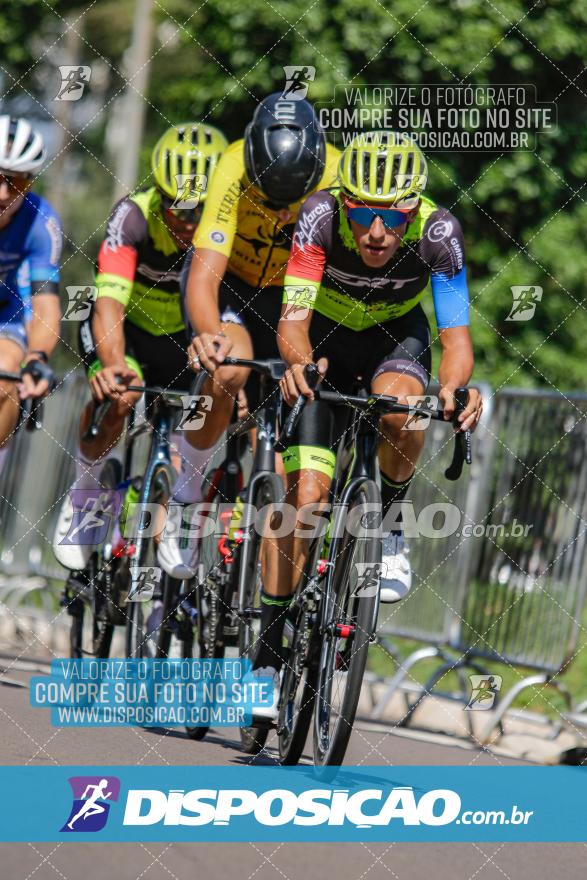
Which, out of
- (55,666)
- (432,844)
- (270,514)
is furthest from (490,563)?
(432,844)

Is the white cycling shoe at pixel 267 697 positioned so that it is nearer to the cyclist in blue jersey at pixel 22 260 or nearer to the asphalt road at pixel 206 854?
the asphalt road at pixel 206 854

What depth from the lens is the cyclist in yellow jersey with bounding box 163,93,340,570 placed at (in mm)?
6602

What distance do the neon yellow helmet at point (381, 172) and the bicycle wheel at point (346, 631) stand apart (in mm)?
1149

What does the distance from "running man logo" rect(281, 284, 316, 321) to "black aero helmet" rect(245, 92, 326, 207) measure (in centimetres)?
81

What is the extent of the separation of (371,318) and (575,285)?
943 cm

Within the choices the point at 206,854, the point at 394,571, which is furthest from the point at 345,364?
the point at 206,854

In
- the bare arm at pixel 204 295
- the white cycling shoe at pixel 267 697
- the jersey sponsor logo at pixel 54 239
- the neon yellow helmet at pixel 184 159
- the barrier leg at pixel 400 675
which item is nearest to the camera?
the white cycling shoe at pixel 267 697

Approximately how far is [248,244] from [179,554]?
153cm

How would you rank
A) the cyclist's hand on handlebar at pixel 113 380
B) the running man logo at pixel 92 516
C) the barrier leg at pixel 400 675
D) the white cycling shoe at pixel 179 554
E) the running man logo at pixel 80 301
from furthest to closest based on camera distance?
the barrier leg at pixel 400 675 < the running man logo at pixel 80 301 < the running man logo at pixel 92 516 < the cyclist's hand on handlebar at pixel 113 380 < the white cycling shoe at pixel 179 554

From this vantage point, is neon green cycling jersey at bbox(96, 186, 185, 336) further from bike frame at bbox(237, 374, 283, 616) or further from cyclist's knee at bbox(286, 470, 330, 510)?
cyclist's knee at bbox(286, 470, 330, 510)

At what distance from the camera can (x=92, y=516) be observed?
782 cm

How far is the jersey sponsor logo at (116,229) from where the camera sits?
7.64 metres

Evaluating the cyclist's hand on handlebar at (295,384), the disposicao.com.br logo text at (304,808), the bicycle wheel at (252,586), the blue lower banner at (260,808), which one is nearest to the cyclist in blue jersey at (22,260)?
the bicycle wheel at (252,586)

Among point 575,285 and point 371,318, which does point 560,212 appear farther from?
point 371,318
